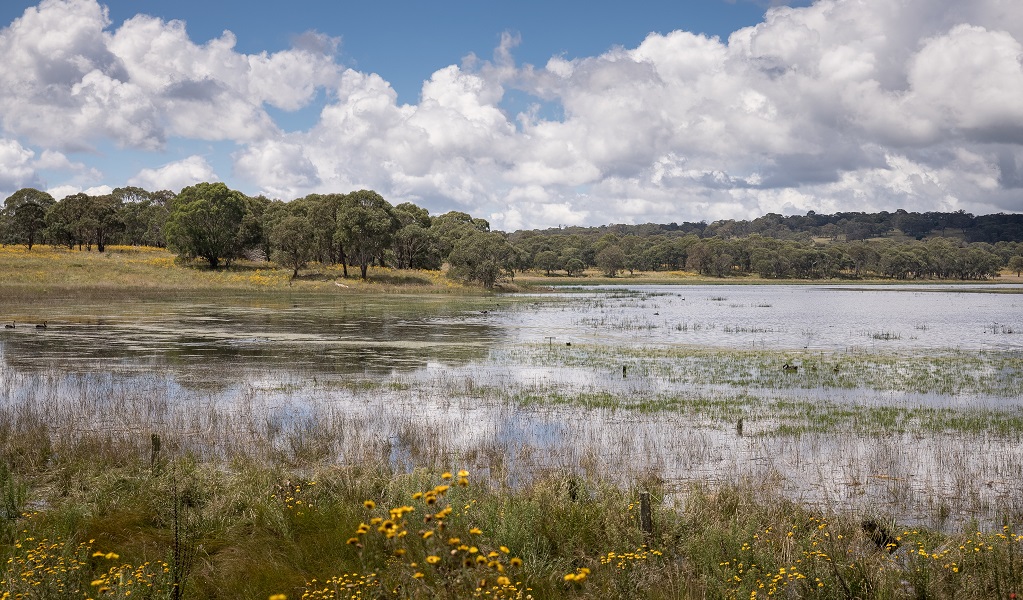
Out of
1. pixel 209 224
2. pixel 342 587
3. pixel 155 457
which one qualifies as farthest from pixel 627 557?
pixel 209 224

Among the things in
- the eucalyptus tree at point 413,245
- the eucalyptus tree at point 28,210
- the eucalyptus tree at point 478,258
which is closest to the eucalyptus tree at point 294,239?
the eucalyptus tree at point 413,245

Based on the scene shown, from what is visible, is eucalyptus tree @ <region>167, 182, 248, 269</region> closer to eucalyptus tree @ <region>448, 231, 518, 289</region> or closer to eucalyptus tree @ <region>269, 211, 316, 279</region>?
eucalyptus tree @ <region>269, 211, 316, 279</region>

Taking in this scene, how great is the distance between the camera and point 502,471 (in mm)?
12844

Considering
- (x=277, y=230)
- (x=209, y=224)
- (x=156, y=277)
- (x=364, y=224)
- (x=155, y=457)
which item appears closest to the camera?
(x=155, y=457)

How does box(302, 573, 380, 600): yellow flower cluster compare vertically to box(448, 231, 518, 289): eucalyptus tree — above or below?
below

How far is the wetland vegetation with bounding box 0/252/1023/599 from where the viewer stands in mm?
7918

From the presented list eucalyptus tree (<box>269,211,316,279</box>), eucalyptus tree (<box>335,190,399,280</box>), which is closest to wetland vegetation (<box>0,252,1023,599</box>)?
eucalyptus tree (<box>269,211,316,279</box>)

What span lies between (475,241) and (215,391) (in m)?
86.2

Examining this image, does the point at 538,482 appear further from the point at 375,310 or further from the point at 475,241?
the point at 475,241

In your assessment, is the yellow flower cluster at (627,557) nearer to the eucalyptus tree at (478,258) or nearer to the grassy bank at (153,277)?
the grassy bank at (153,277)

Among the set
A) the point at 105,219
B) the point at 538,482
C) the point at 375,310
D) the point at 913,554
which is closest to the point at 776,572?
the point at 913,554

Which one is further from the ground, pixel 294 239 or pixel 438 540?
pixel 294 239

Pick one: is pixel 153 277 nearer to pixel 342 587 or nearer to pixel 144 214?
pixel 144 214

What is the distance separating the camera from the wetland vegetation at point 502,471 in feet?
26.0
